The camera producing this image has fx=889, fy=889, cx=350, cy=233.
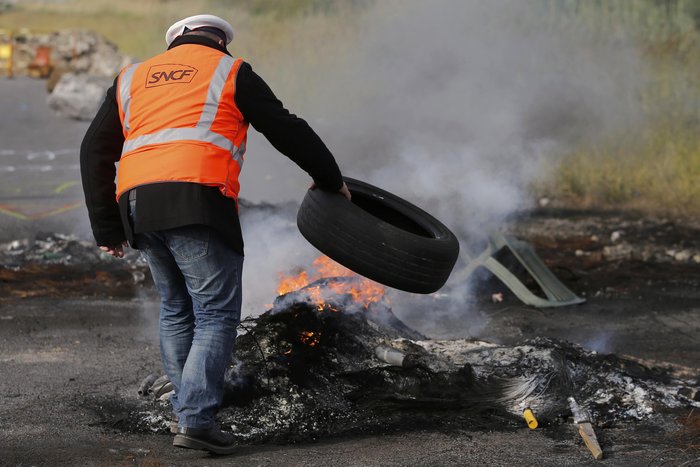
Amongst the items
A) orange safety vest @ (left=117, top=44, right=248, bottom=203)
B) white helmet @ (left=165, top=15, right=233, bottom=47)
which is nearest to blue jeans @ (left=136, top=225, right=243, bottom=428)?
orange safety vest @ (left=117, top=44, right=248, bottom=203)

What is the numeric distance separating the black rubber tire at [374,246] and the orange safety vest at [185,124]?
652 millimetres

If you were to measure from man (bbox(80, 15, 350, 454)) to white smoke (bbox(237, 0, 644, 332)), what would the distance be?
6.77 metres

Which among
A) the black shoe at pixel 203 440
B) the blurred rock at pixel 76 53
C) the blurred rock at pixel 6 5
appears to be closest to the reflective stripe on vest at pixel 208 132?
the black shoe at pixel 203 440

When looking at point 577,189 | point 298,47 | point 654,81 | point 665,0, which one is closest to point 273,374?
point 577,189

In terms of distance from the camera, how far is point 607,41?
53.0ft

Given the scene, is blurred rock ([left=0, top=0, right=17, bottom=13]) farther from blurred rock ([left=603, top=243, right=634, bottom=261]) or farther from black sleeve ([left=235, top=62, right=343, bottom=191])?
black sleeve ([left=235, top=62, right=343, bottom=191])

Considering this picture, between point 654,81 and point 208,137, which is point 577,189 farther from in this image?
point 208,137

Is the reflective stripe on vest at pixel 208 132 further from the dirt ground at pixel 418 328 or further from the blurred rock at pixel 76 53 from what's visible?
the blurred rock at pixel 76 53

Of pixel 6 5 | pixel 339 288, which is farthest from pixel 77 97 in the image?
pixel 339 288

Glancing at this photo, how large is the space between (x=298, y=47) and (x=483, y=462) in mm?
17461

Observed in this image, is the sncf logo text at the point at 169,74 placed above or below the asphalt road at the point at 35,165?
below

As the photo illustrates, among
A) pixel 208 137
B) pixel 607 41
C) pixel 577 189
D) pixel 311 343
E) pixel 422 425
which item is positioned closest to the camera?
pixel 208 137

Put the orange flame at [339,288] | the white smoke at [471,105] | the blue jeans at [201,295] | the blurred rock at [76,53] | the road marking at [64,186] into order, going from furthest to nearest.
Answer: the blurred rock at [76,53] → the road marking at [64,186] → the white smoke at [471,105] → the orange flame at [339,288] → the blue jeans at [201,295]

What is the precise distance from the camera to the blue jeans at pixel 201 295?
161 inches
